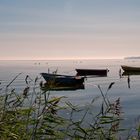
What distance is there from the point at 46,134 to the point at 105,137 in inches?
48.6

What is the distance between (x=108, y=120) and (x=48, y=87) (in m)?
1.44

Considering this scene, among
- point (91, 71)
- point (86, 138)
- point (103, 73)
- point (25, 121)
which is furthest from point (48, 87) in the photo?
point (103, 73)

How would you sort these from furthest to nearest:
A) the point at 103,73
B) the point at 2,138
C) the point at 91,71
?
the point at 103,73 < the point at 91,71 < the point at 2,138

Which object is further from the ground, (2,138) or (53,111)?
(53,111)

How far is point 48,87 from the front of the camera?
7512 millimetres

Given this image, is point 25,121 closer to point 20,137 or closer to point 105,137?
point 20,137

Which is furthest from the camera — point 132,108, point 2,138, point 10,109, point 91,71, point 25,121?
point 91,71

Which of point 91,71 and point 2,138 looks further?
point 91,71

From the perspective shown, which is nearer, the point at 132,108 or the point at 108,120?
the point at 108,120

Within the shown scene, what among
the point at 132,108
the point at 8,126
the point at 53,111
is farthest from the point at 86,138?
the point at 132,108

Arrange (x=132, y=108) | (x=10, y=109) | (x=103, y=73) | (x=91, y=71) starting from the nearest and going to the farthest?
(x=10, y=109) → (x=132, y=108) → (x=91, y=71) → (x=103, y=73)

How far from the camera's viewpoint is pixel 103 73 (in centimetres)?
10800

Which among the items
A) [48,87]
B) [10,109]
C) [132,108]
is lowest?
[132,108]

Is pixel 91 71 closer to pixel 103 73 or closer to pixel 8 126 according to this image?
pixel 103 73
